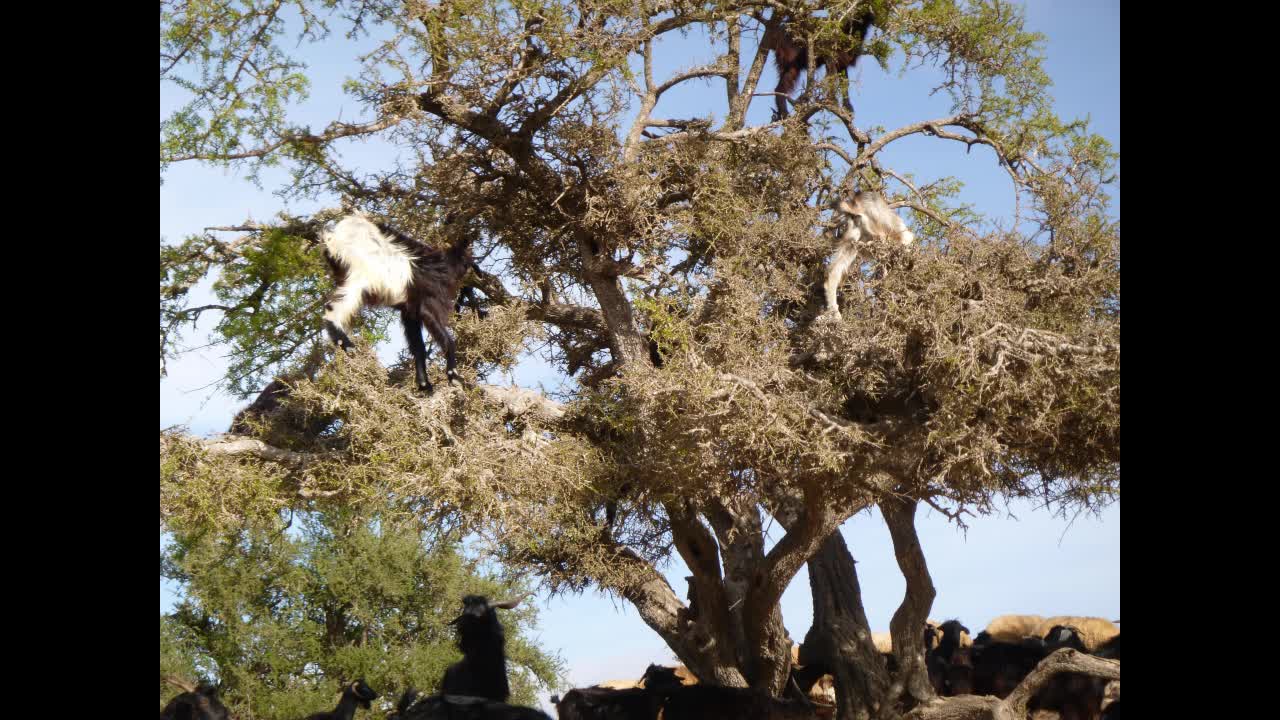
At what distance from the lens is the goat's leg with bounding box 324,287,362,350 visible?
769 centimetres

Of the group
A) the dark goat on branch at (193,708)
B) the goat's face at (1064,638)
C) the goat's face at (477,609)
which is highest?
the goat's face at (477,609)

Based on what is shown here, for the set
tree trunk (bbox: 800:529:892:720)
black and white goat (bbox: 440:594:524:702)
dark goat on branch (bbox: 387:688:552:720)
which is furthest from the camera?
tree trunk (bbox: 800:529:892:720)

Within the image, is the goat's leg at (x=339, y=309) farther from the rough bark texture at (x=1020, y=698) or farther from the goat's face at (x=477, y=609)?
the rough bark texture at (x=1020, y=698)

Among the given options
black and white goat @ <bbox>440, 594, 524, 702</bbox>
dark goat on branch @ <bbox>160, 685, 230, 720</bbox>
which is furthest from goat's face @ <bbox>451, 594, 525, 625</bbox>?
dark goat on branch @ <bbox>160, 685, 230, 720</bbox>

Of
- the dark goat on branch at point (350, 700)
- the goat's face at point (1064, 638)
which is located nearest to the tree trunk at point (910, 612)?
the goat's face at point (1064, 638)

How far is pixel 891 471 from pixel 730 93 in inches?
204

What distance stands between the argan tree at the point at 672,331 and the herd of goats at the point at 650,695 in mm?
691

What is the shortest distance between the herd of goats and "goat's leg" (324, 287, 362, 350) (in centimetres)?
281

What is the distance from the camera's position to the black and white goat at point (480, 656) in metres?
9.88

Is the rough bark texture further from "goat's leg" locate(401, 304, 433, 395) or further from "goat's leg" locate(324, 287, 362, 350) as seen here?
"goat's leg" locate(324, 287, 362, 350)

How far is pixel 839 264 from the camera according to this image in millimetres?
9203
